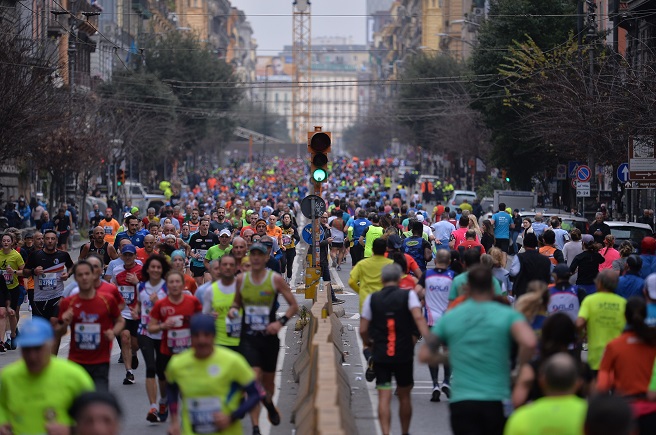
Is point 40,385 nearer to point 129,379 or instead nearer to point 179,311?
point 179,311

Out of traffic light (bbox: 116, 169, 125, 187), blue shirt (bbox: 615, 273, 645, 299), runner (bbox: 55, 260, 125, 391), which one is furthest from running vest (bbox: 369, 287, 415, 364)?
traffic light (bbox: 116, 169, 125, 187)

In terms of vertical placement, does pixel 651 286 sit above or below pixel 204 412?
above

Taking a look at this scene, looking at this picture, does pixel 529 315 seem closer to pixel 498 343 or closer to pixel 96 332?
pixel 498 343

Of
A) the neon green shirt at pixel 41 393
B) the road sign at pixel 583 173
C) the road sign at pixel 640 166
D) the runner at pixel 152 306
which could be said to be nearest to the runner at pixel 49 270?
the runner at pixel 152 306

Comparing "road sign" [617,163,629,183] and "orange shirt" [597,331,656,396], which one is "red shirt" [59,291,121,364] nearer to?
"orange shirt" [597,331,656,396]

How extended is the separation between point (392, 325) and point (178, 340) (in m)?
1.79

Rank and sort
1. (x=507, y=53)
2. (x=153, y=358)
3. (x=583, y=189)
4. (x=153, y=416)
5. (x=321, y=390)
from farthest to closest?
1. (x=507, y=53)
2. (x=583, y=189)
3. (x=153, y=358)
4. (x=153, y=416)
5. (x=321, y=390)

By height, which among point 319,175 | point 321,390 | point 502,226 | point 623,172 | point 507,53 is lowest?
point 321,390

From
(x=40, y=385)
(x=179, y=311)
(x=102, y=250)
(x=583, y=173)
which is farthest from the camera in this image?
(x=583, y=173)

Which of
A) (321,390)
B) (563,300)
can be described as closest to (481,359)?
(321,390)

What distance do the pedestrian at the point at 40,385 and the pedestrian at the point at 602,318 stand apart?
185 inches

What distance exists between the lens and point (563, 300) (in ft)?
39.2

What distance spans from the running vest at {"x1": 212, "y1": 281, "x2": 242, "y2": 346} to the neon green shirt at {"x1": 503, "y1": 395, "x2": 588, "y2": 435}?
18.0 feet

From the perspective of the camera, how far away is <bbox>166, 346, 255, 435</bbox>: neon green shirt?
775 cm
